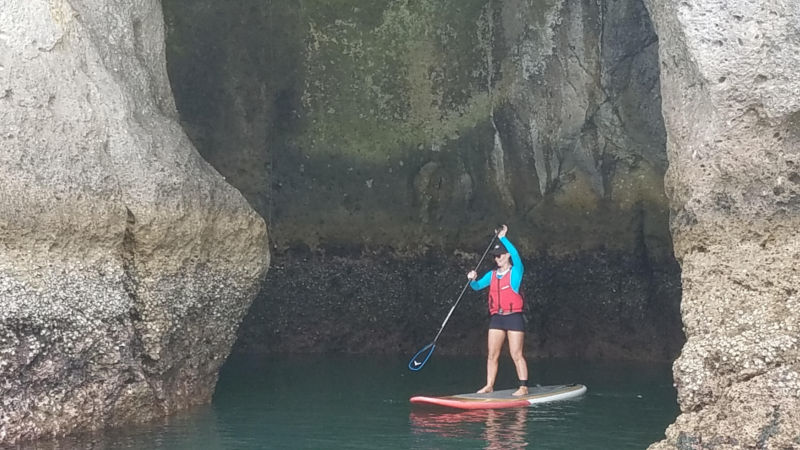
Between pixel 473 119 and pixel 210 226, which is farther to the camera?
pixel 473 119

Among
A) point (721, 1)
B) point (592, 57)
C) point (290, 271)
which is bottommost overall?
point (290, 271)

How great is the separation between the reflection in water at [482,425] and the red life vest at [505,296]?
3.48 ft

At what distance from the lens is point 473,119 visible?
15922mm

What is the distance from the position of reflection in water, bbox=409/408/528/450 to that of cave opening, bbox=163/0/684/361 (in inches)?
191

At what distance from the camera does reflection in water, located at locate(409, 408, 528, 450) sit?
31.7 feet

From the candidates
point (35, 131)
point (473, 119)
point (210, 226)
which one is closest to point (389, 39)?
point (473, 119)

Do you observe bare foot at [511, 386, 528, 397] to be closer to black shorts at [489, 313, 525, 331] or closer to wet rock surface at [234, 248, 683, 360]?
black shorts at [489, 313, 525, 331]

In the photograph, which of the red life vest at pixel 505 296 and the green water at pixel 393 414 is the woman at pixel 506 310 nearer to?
the red life vest at pixel 505 296

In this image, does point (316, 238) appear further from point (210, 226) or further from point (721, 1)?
point (721, 1)

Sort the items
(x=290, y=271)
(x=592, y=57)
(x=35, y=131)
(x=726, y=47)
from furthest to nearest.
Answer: (x=290, y=271) → (x=592, y=57) → (x=35, y=131) → (x=726, y=47)

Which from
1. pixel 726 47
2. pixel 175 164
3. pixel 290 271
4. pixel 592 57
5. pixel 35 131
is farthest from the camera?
pixel 290 271

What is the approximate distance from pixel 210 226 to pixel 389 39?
20.3 ft

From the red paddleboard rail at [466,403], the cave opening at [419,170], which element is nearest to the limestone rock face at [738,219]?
the red paddleboard rail at [466,403]

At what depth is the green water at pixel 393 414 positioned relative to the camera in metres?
9.56
